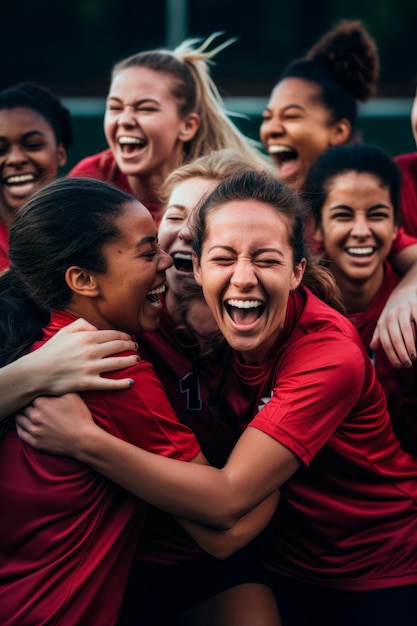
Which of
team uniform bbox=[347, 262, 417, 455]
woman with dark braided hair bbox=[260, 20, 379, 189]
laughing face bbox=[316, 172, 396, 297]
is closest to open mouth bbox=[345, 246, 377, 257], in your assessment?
laughing face bbox=[316, 172, 396, 297]

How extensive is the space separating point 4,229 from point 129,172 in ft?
2.04

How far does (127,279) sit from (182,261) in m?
0.54

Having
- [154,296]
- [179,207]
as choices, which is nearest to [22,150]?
[179,207]

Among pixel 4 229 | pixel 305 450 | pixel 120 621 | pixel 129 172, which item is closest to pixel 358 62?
pixel 129 172

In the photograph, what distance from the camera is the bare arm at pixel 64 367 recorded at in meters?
2.27

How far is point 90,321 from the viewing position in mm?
2510

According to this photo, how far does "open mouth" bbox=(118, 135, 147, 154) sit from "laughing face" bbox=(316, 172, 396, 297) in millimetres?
1048

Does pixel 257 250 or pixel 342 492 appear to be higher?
pixel 257 250

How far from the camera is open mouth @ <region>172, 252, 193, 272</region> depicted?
9.73 ft

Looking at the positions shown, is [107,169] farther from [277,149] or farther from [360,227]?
[360,227]

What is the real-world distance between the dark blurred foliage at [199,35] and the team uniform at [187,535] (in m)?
6.49

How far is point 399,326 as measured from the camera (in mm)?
2805

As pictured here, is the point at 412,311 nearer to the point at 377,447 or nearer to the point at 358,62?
the point at 377,447

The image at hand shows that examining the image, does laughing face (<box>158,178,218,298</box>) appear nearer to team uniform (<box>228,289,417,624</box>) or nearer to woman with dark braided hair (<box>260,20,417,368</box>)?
team uniform (<box>228,289,417,624</box>)
